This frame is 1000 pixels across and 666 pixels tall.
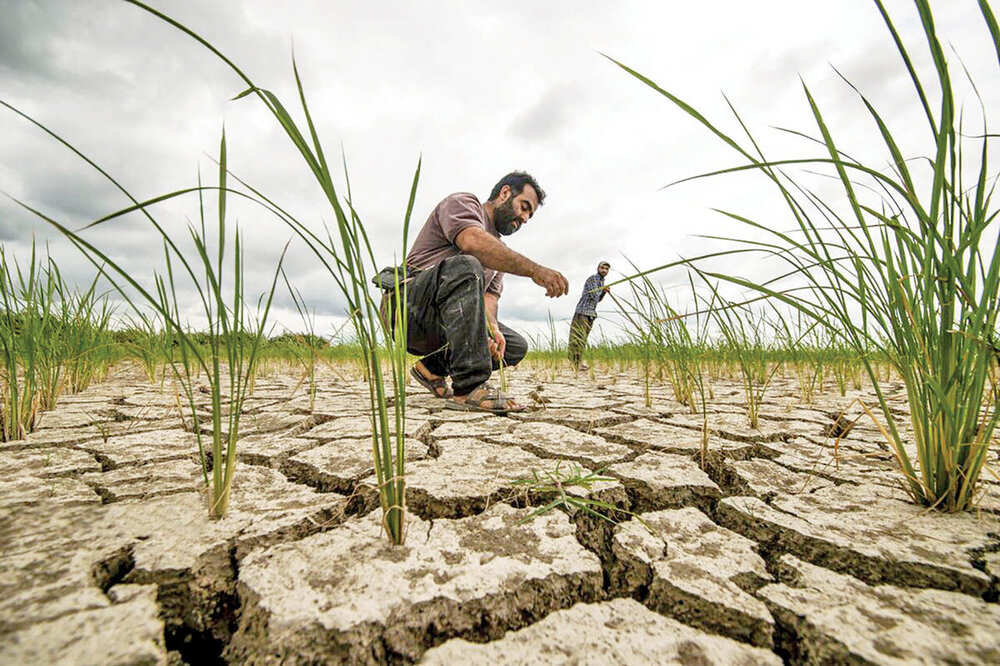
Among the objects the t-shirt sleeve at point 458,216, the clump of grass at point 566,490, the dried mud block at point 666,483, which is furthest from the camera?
the t-shirt sleeve at point 458,216

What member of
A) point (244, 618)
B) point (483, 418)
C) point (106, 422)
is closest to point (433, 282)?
point (483, 418)

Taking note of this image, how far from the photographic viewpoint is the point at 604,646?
1.63 feet

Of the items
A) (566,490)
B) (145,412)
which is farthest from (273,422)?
(566,490)

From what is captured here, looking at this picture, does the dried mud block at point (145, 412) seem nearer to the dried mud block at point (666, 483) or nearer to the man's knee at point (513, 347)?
the dried mud block at point (666, 483)

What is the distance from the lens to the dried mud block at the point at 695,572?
0.54 meters

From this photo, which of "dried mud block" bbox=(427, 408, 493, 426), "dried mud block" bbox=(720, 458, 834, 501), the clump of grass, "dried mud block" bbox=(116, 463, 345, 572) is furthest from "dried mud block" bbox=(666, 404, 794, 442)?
"dried mud block" bbox=(116, 463, 345, 572)

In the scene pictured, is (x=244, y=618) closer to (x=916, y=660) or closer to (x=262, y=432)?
(x=916, y=660)

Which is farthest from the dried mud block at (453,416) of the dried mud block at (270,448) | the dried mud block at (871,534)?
the dried mud block at (871,534)

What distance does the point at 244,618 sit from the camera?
21.4 inches

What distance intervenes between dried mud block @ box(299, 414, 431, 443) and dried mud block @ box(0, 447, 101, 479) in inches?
18.5

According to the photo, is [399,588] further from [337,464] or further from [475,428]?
[475,428]

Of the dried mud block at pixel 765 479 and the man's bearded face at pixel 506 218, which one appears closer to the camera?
the dried mud block at pixel 765 479

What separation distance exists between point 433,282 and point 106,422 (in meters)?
1.29

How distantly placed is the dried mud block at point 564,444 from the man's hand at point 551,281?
0.66 m
